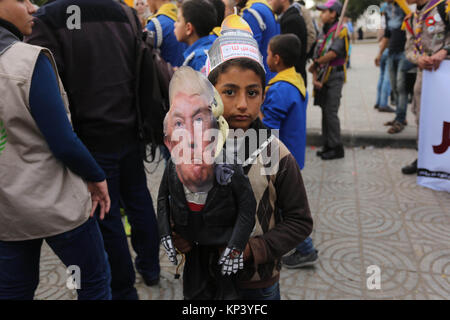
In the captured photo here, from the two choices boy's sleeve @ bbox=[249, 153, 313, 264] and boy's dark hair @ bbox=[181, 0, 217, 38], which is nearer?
boy's sleeve @ bbox=[249, 153, 313, 264]

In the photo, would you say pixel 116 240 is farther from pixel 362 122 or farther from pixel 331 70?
pixel 362 122

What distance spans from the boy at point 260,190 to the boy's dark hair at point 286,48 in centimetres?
138

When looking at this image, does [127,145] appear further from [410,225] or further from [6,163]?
[410,225]

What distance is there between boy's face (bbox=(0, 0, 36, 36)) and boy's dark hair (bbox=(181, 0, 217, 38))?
1.08 meters

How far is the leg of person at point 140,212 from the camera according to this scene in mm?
2510

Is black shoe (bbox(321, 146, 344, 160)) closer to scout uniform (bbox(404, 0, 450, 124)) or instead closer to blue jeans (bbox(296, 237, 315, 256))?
scout uniform (bbox(404, 0, 450, 124))

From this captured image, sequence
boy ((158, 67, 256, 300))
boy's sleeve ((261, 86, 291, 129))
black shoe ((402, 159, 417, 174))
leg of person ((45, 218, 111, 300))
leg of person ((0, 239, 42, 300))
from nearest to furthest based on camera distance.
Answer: boy ((158, 67, 256, 300)) < leg of person ((0, 239, 42, 300)) < leg of person ((45, 218, 111, 300)) < boy's sleeve ((261, 86, 291, 129)) < black shoe ((402, 159, 417, 174))

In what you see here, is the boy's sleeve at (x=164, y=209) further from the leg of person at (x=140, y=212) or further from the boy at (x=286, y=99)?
the boy at (x=286, y=99)

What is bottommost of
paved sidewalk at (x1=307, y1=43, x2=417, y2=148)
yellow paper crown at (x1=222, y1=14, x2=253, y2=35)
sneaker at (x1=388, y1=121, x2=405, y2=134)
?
paved sidewalk at (x1=307, y1=43, x2=417, y2=148)

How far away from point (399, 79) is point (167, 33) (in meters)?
4.02

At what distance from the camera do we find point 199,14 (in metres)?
2.50

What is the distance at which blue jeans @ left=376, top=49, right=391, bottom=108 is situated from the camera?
675 centimetres

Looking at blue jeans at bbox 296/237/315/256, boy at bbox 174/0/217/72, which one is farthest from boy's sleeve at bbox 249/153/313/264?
blue jeans at bbox 296/237/315/256

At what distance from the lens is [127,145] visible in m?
2.40
